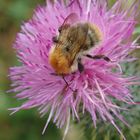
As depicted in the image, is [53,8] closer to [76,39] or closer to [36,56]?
[36,56]

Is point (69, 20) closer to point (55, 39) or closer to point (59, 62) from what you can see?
point (55, 39)

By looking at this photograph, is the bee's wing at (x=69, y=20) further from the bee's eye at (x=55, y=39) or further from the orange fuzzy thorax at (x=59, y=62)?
the orange fuzzy thorax at (x=59, y=62)

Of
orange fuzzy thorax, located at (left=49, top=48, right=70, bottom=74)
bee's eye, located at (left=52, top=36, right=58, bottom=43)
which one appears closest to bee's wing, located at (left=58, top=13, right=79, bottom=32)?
bee's eye, located at (left=52, top=36, right=58, bottom=43)

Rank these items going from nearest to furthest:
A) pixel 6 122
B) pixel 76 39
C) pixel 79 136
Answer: pixel 76 39 < pixel 79 136 < pixel 6 122

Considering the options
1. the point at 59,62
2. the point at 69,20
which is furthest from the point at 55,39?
the point at 59,62

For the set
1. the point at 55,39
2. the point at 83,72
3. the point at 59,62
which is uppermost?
the point at 55,39

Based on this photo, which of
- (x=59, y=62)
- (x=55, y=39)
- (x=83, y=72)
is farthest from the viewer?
(x=83, y=72)

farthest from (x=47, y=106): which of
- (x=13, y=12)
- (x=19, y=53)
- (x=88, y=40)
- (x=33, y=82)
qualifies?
(x=13, y=12)
